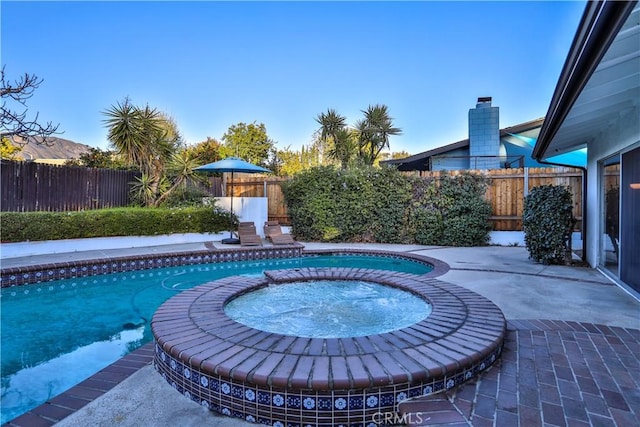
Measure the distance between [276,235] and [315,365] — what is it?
8815 mm

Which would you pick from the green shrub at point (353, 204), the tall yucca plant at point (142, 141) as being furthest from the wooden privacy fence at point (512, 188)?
the tall yucca plant at point (142, 141)

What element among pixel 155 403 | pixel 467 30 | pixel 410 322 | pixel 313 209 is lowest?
pixel 155 403

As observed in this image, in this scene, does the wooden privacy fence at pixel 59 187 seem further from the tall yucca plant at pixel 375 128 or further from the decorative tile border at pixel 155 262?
the tall yucca plant at pixel 375 128

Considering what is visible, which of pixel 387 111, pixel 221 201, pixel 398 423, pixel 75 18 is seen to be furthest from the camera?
pixel 387 111

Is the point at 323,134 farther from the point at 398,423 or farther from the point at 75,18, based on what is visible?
the point at 398,423

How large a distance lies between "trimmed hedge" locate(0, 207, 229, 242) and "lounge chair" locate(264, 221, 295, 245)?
145cm

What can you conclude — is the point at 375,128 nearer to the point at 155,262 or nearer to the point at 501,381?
the point at 155,262

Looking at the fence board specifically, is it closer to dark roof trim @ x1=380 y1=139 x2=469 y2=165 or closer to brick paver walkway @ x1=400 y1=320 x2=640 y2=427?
dark roof trim @ x1=380 y1=139 x2=469 y2=165

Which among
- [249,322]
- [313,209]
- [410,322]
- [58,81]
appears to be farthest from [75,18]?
[410,322]

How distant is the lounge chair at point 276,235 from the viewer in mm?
10331

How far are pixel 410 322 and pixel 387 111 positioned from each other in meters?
18.1

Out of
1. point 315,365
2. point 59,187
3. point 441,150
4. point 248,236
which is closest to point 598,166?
point 315,365

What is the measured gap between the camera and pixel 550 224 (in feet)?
22.6

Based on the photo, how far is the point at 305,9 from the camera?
10.1 meters
